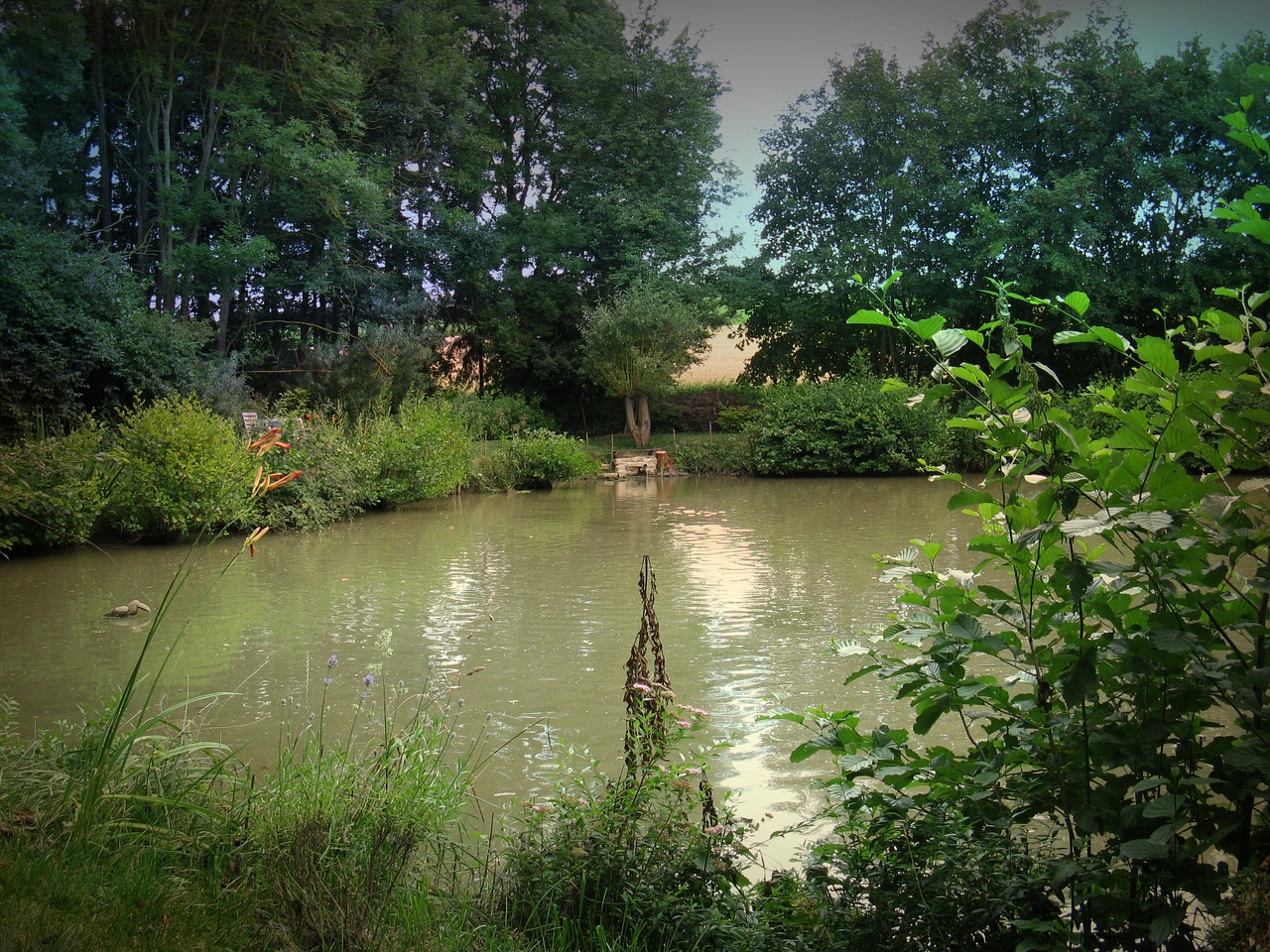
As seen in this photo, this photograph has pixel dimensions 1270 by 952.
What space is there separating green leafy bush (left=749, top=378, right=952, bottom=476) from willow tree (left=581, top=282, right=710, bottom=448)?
174 inches

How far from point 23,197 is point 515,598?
50.8 feet

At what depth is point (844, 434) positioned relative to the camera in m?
20.3

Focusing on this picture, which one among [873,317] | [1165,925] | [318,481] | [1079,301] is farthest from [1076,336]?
[318,481]

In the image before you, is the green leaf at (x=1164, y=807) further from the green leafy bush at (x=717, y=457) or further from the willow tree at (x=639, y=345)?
the willow tree at (x=639, y=345)

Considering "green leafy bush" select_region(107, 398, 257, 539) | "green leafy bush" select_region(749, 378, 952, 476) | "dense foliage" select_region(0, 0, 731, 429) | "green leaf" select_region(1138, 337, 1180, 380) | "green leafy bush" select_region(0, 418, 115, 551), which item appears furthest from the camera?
"green leafy bush" select_region(749, 378, 952, 476)

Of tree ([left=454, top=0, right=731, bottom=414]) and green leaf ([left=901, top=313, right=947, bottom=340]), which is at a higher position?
tree ([left=454, top=0, right=731, bottom=414])

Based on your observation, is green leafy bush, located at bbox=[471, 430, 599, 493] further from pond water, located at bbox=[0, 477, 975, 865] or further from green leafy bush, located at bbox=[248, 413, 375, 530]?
pond water, located at bbox=[0, 477, 975, 865]

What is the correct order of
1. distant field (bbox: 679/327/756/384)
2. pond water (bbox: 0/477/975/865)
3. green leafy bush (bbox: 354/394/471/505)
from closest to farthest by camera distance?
pond water (bbox: 0/477/975/865), green leafy bush (bbox: 354/394/471/505), distant field (bbox: 679/327/756/384)

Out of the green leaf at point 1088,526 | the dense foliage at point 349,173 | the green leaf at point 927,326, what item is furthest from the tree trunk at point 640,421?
the green leaf at point 1088,526

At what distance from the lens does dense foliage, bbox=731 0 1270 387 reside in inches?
898

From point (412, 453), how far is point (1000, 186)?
63.7 feet

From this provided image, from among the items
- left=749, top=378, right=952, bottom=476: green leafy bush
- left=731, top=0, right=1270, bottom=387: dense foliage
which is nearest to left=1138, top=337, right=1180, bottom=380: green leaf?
left=749, top=378, right=952, bottom=476: green leafy bush

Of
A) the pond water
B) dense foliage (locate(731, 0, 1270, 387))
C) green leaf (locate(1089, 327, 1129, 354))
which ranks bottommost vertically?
the pond water

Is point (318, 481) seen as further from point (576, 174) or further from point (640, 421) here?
point (576, 174)
